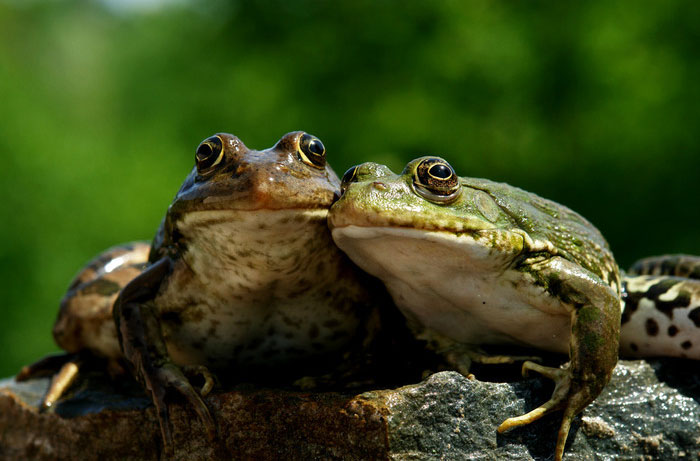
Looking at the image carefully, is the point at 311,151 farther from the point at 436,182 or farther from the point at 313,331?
the point at 313,331

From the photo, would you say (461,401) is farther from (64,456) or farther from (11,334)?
(11,334)

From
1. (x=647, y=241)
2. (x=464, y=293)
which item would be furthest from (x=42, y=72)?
(x=464, y=293)

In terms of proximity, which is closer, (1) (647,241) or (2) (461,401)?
(2) (461,401)

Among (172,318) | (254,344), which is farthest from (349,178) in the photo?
(172,318)

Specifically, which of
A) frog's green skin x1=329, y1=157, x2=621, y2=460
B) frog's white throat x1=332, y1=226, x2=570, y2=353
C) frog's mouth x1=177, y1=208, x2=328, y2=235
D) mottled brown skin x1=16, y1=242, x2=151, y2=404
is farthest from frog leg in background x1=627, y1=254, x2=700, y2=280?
mottled brown skin x1=16, y1=242, x2=151, y2=404

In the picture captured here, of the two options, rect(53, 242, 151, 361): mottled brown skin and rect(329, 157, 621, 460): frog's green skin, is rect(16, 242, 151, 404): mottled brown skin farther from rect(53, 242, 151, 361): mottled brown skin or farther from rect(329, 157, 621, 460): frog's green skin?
rect(329, 157, 621, 460): frog's green skin
